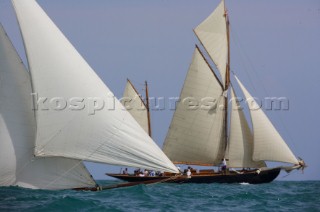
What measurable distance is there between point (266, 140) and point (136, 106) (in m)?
14.2

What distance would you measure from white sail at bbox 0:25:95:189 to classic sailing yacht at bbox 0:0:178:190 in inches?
1.9

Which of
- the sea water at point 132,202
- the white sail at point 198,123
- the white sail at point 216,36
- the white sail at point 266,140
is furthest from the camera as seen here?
the white sail at point 216,36

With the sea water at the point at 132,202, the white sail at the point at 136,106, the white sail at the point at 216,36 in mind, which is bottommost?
the sea water at the point at 132,202

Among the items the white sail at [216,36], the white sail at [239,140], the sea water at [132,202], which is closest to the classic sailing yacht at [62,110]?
the sea water at [132,202]

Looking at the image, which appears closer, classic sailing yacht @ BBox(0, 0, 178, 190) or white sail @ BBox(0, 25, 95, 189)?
classic sailing yacht @ BBox(0, 0, 178, 190)

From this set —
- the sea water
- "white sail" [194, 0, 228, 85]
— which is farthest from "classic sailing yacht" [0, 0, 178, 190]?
"white sail" [194, 0, 228, 85]

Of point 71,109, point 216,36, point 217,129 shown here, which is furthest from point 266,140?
point 71,109

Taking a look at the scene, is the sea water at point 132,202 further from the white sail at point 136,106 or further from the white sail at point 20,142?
the white sail at point 136,106

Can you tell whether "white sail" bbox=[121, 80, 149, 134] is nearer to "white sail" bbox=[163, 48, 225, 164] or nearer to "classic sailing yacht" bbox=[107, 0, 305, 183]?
"classic sailing yacht" bbox=[107, 0, 305, 183]

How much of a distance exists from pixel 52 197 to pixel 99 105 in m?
4.84

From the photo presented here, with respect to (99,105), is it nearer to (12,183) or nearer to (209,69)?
(12,183)

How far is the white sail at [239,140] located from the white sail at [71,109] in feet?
85.8

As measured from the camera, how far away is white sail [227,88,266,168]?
64312 millimetres

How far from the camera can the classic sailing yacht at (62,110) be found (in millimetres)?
38469
